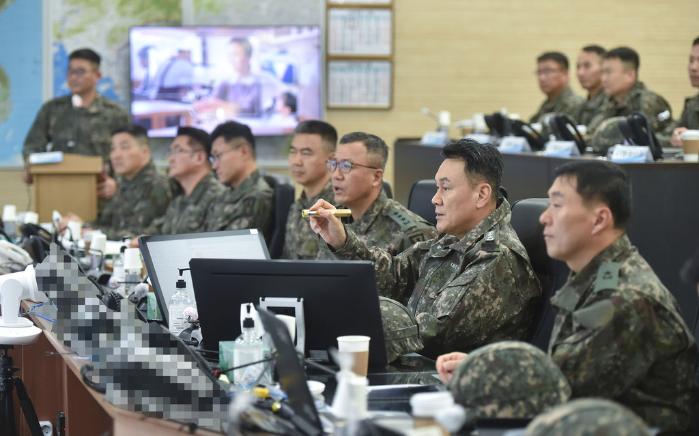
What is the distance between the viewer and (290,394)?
2205 mm

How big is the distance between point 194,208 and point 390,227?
86.8 inches

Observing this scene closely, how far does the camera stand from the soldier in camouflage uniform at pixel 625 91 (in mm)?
7284

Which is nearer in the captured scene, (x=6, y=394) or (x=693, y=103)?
(x=6, y=394)

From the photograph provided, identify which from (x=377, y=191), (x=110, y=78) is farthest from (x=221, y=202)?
(x=110, y=78)

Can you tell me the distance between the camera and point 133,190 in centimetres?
679

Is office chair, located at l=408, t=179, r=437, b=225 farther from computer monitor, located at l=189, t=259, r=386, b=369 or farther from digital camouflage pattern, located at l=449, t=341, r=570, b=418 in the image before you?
digital camouflage pattern, located at l=449, t=341, r=570, b=418

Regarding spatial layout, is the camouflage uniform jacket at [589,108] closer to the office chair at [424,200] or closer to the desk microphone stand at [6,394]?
the office chair at [424,200]

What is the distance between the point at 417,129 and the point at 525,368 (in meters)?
7.54

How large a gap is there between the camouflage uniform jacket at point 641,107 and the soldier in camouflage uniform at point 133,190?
2898 millimetres

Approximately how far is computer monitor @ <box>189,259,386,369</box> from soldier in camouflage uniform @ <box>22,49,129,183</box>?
5.51 m

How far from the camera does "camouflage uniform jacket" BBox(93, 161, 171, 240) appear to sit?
22.0ft

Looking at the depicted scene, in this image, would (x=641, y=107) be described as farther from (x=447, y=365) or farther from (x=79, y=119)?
(x=447, y=365)

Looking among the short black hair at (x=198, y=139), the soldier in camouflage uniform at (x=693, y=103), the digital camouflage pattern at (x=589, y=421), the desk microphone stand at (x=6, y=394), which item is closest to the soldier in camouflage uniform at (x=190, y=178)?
the short black hair at (x=198, y=139)

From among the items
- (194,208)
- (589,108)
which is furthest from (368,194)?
(589,108)
